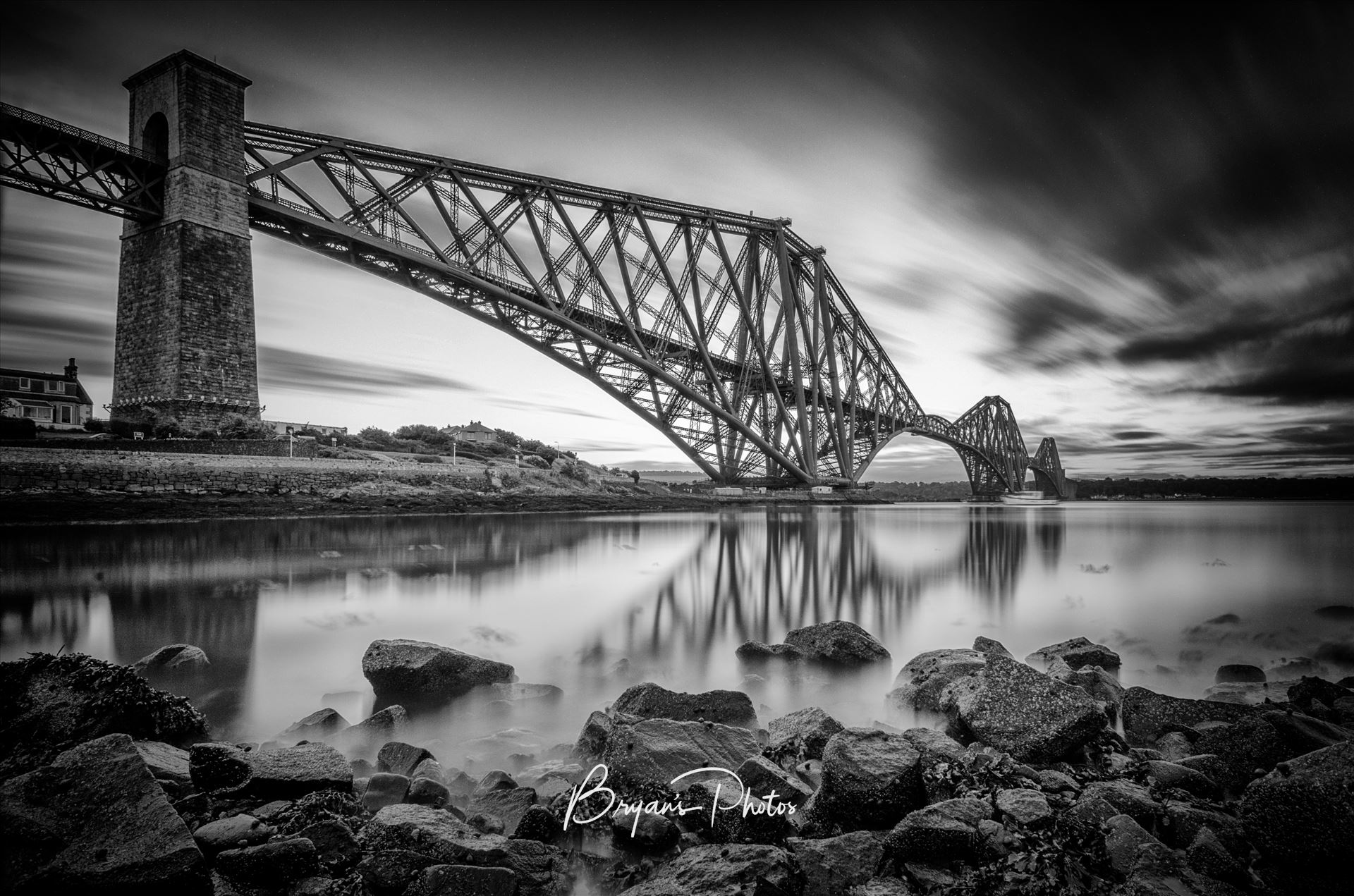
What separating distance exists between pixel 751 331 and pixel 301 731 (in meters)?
30.3

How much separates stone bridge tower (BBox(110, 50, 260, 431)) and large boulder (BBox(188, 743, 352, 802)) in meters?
18.8

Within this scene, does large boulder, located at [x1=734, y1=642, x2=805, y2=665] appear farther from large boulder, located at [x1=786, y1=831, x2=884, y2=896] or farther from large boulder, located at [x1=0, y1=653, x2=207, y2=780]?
large boulder, located at [x1=0, y1=653, x2=207, y2=780]

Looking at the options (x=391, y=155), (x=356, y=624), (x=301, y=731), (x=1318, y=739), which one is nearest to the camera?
(x=1318, y=739)

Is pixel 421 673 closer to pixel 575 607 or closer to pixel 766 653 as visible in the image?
pixel 766 653

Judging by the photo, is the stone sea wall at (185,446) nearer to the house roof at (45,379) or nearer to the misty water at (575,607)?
the misty water at (575,607)

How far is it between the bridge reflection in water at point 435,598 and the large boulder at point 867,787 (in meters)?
2.08

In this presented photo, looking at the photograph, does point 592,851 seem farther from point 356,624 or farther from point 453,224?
point 453,224

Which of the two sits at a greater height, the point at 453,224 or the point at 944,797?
the point at 453,224

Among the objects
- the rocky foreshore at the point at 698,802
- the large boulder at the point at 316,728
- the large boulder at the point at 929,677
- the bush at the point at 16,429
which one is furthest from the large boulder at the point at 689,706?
the bush at the point at 16,429

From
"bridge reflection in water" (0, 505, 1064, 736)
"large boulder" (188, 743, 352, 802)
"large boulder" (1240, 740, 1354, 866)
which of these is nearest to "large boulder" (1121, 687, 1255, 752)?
"large boulder" (1240, 740, 1354, 866)

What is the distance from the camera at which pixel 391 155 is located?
22.5 m

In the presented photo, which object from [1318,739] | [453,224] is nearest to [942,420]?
[453,224]

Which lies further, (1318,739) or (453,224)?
(453,224)

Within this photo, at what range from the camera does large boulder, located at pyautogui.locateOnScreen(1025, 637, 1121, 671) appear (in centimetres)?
598
